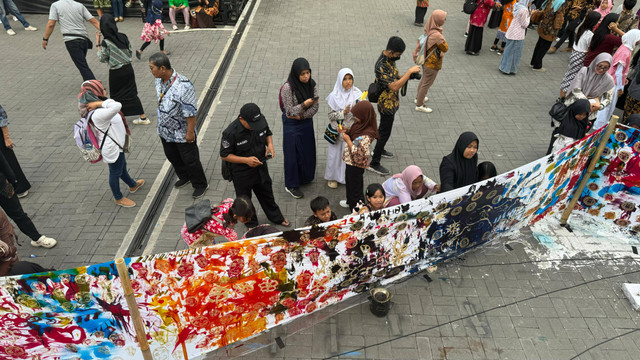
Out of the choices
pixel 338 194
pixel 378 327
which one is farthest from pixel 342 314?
pixel 338 194

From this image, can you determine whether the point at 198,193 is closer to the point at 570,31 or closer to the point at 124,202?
the point at 124,202

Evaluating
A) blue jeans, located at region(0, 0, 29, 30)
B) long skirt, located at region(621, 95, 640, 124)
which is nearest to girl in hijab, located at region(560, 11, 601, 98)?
long skirt, located at region(621, 95, 640, 124)

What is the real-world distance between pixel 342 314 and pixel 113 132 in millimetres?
3433

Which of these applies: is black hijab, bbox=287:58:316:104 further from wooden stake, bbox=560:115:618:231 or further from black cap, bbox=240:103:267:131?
wooden stake, bbox=560:115:618:231

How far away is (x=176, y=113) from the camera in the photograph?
505cm

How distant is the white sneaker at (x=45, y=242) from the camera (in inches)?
189

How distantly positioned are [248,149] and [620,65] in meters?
6.27

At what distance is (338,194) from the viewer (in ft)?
19.2

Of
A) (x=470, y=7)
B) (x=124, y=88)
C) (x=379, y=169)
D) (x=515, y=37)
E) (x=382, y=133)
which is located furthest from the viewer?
(x=470, y=7)

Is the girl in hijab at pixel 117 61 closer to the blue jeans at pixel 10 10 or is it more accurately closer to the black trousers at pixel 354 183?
the black trousers at pixel 354 183

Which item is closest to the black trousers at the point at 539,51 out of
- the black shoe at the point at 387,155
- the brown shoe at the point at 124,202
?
the black shoe at the point at 387,155

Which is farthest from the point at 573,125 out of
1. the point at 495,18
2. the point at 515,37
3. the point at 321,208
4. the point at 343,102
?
the point at 495,18

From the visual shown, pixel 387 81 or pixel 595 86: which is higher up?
pixel 387 81

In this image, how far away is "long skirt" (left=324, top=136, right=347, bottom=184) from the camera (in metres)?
5.61
